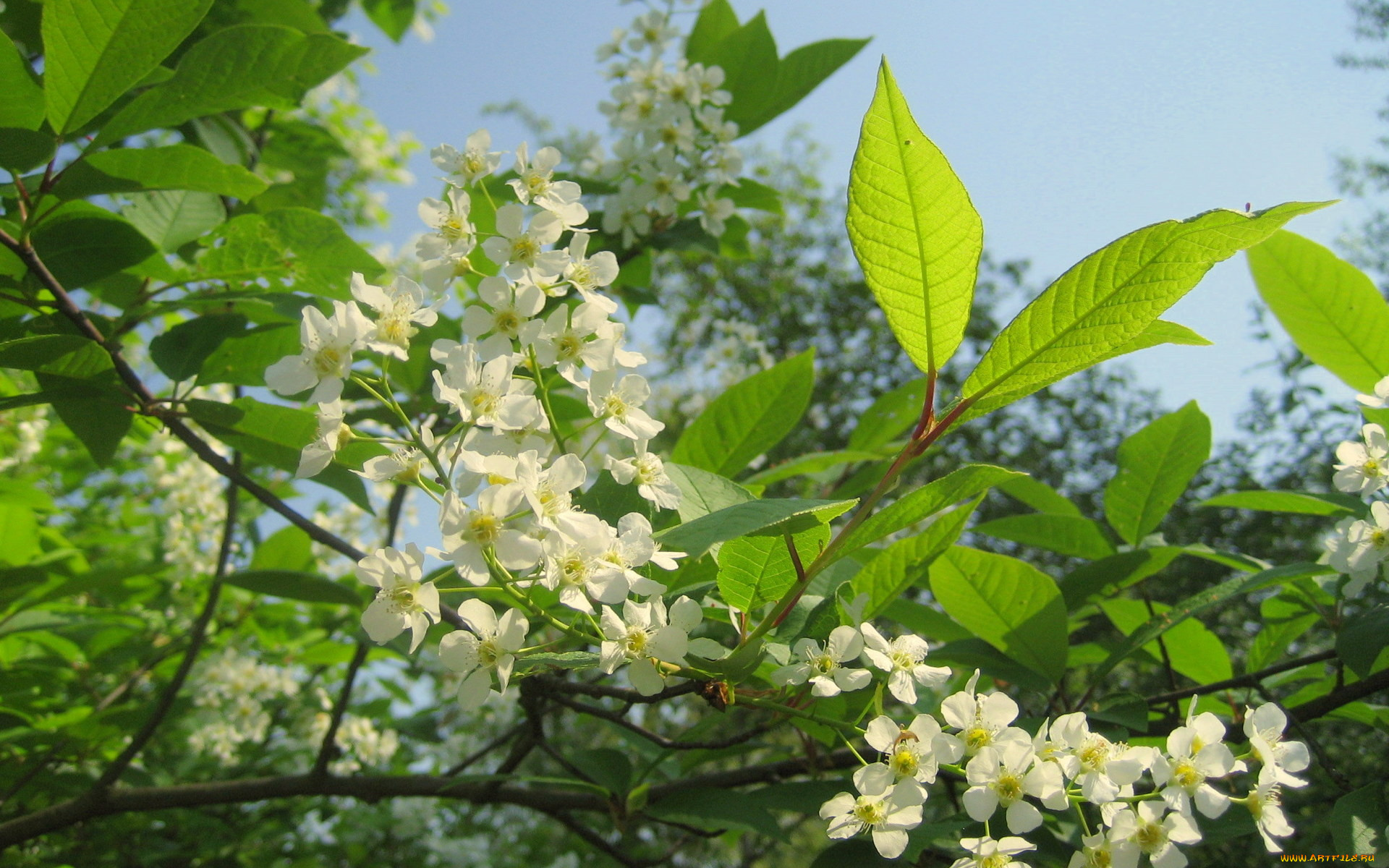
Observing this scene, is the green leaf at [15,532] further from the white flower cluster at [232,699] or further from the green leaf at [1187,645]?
the green leaf at [1187,645]

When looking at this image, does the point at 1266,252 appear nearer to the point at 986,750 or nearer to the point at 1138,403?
the point at 986,750

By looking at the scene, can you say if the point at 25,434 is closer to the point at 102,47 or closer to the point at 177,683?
the point at 177,683

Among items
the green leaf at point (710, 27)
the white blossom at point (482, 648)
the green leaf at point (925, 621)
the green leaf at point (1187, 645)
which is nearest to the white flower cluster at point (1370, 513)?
the green leaf at point (1187, 645)

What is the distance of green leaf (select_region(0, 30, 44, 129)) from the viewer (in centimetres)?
124

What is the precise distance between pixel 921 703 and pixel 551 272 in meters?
0.76

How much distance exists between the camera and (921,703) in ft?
3.92

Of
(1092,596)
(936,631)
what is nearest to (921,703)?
(936,631)

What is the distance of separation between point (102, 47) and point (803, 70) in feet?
4.88

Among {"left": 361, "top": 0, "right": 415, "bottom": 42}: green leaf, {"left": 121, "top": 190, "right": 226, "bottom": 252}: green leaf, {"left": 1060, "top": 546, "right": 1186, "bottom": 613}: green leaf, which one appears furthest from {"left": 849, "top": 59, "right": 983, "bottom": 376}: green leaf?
{"left": 361, "top": 0, "right": 415, "bottom": 42}: green leaf

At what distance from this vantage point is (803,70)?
2158 millimetres

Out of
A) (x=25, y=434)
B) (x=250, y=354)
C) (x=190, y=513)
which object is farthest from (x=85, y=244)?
(x=25, y=434)

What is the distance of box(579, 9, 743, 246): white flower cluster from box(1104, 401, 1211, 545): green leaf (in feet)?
3.70

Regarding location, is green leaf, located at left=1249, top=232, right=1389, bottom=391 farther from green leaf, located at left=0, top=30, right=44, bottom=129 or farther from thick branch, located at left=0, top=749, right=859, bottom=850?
green leaf, located at left=0, top=30, right=44, bottom=129

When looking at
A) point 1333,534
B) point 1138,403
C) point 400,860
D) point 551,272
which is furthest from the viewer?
point 1138,403
